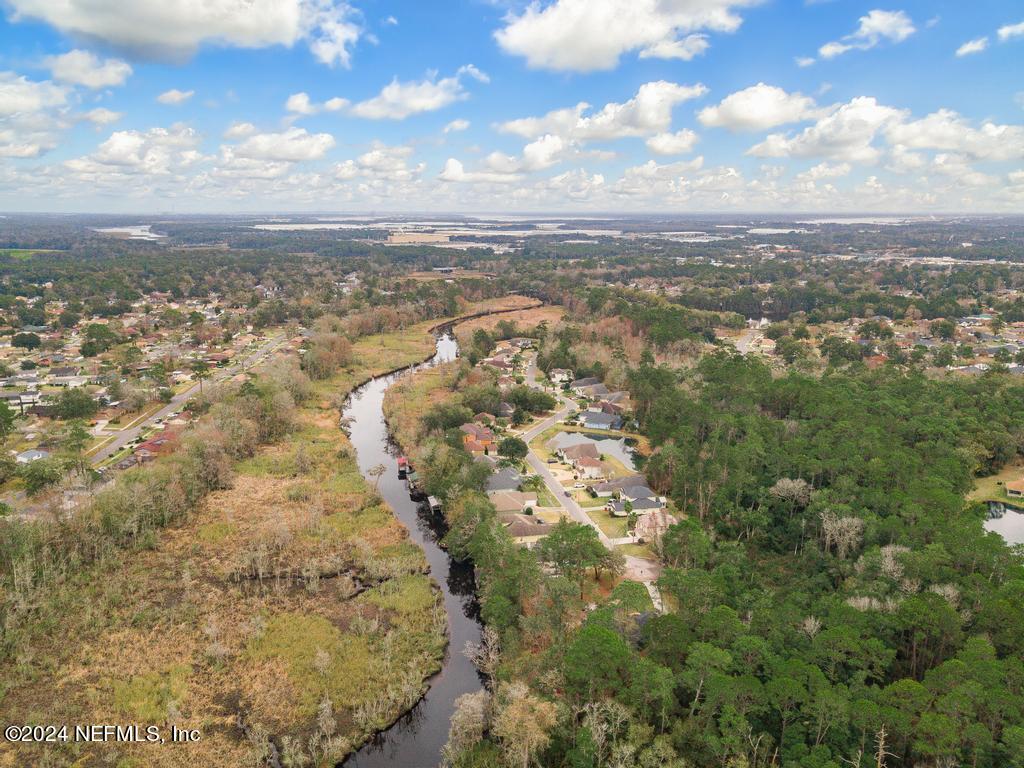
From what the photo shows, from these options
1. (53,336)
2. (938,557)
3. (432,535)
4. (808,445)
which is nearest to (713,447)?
(808,445)

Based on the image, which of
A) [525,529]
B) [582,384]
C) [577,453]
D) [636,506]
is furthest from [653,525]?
[582,384]

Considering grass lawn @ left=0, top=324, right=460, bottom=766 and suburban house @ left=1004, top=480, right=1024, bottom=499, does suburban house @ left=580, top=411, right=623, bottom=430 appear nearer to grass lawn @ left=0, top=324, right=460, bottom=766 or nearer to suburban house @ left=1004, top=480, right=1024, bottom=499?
grass lawn @ left=0, top=324, right=460, bottom=766

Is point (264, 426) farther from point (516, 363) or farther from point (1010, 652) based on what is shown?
point (1010, 652)

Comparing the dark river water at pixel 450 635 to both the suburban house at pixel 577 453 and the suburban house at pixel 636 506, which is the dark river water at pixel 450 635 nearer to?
the suburban house at pixel 636 506

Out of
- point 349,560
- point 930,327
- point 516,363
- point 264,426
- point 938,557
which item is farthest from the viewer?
point 930,327

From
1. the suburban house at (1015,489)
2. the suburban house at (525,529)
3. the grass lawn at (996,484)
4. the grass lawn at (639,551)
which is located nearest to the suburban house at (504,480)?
the suburban house at (525,529)

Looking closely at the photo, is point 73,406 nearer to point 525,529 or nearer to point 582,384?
point 525,529

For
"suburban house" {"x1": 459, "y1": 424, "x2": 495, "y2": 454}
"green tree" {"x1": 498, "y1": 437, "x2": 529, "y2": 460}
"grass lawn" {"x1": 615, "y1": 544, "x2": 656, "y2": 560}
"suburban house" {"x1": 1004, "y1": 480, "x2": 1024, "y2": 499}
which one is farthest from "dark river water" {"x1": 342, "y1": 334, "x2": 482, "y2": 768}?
"suburban house" {"x1": 1004, "y1": 480, "x2": 1024, "y2": 499}
